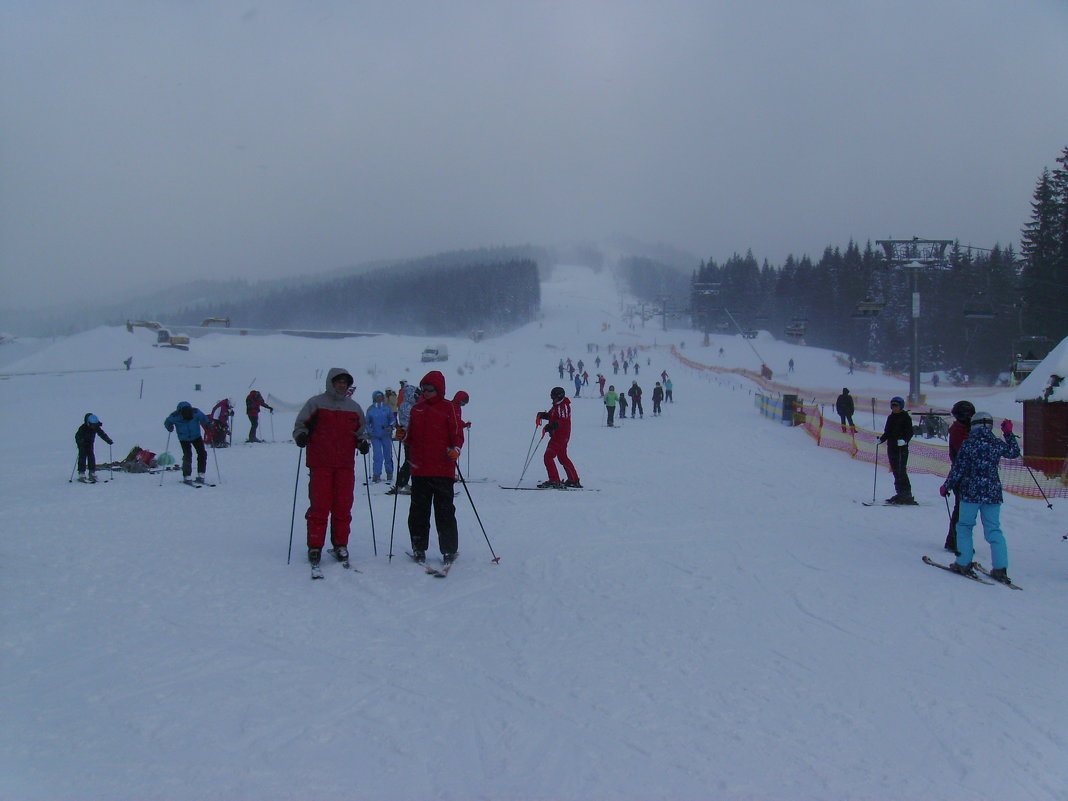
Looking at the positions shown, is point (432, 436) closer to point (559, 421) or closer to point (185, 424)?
point (559, 421)

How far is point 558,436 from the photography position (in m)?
12.1

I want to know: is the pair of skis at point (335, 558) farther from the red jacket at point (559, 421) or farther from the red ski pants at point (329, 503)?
the red jacket at point (559, 421)

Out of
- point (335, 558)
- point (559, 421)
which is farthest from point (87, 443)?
point (335, 558)

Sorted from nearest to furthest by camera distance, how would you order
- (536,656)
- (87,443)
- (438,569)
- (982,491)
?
(536,656), (438,569), (982,491), (87,443)

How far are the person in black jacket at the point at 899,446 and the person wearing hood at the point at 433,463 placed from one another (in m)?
7.60

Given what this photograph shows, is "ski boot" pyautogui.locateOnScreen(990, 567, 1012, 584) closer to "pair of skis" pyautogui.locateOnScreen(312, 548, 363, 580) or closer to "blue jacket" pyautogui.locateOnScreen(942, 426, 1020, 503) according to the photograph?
"blue jacket" pyautogui.locateOnScreen(942, 426, 1020, 503)

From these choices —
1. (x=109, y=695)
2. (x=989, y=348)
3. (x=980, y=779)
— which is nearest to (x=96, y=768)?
(x=109, y=695)

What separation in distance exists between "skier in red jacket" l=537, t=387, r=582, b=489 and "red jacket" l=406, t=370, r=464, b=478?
5.29m

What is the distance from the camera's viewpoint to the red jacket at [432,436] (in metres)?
6.58

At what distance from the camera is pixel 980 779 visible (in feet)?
10.6

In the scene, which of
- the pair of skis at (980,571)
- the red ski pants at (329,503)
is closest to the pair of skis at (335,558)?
the red ski pants at (329,503)

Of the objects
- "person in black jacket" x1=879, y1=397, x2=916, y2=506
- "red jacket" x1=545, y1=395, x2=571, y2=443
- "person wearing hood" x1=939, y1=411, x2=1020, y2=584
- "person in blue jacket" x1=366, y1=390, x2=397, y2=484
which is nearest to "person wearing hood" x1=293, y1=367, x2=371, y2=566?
"person in blue jacket" x1=366, y1=390, x2=397, y2=484

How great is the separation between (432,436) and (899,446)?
828 centimetres

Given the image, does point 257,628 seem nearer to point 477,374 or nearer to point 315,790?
point 315,790
